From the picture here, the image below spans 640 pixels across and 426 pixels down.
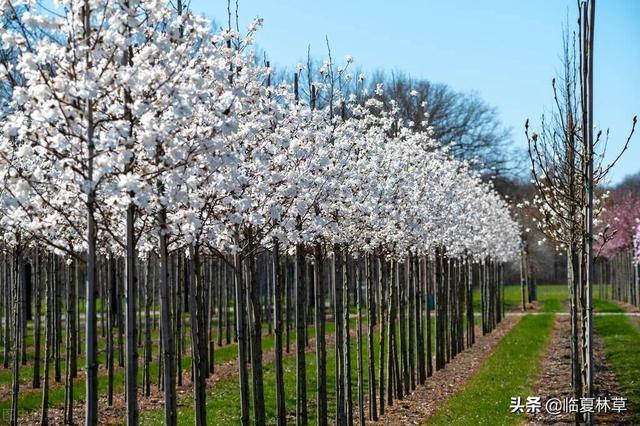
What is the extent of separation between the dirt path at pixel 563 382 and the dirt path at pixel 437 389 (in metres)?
1.80

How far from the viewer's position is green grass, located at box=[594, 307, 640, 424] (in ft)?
48.9

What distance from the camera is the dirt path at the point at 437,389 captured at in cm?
1409

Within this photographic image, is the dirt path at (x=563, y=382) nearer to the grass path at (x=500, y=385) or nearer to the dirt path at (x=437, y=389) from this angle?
the grass path at (x=500, y=385)

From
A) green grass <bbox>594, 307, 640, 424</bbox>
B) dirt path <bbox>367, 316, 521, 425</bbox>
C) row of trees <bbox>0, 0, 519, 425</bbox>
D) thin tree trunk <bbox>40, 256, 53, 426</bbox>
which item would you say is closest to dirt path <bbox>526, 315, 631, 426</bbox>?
green grass <bbox>594, 307, 640, 424</bbox>

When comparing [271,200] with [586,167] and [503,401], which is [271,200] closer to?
[586,167]

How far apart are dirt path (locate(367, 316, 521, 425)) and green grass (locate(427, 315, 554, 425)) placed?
31cm

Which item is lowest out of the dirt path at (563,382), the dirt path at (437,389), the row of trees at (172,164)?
the dirt path at (437,389)

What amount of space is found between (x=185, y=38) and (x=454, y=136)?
4195 centimetres

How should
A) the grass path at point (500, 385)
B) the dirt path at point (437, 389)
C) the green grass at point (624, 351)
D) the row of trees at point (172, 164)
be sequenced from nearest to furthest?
the row of trees at point (172, 164), the grass path at point (500, 385), the dirt path at point (437, 389), the green grass at point (624, 351)

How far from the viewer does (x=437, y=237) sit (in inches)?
690

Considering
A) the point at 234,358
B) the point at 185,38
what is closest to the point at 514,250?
the point at 234,358

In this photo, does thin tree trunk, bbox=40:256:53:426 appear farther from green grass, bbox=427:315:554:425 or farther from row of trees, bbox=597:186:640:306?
row of trees, bbox=597:186:640:306

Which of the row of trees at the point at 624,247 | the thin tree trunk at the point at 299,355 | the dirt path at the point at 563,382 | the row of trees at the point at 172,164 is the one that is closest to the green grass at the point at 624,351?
the dirt path at the point at 563,382

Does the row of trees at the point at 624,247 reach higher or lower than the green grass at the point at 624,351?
higher
